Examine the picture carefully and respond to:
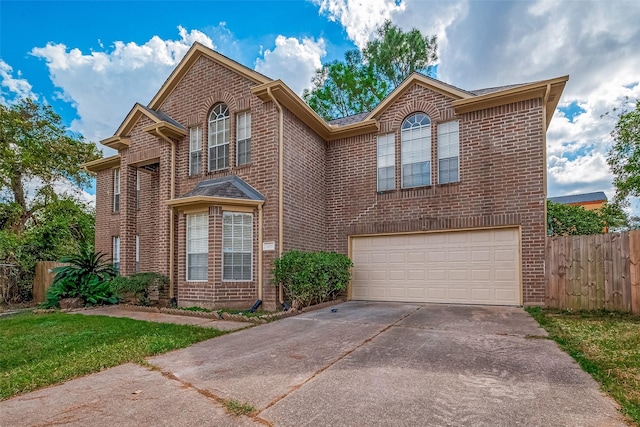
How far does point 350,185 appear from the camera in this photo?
34.7 ft

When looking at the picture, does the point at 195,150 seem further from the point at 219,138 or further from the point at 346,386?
the point at 346,386

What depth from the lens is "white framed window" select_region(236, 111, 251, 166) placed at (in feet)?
30.9

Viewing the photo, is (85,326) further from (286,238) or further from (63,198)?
(63,198)

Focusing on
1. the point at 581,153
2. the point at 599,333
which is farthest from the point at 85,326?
the point at 581,153

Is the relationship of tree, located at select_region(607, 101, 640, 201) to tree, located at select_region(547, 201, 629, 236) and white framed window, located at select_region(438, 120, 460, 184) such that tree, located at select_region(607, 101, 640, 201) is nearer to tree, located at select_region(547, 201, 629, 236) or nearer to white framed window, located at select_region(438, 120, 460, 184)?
tree, located at select_region(547, 201, 629, 236)

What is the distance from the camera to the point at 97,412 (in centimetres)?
294

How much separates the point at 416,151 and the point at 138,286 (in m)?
8.49

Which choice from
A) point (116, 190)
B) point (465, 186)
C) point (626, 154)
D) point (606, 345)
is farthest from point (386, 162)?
point (116, 190)

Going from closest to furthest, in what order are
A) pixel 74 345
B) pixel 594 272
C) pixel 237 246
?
1. pixel 74 345
2. pixel 594 272
3. pixel 237 246

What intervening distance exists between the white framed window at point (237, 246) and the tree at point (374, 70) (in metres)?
13.5

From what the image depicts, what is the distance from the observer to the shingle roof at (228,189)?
8.70 metres

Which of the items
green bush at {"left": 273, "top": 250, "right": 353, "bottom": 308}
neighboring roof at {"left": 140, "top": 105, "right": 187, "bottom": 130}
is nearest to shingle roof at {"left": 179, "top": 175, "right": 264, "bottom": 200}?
green bush at {"left": 273, "top": 250, "right": 353, "bottom": 308}

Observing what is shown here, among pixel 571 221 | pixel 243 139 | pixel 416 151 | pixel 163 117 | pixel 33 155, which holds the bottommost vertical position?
pixel 571 221

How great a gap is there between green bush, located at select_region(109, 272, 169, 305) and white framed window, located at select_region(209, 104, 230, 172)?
3424 mm
